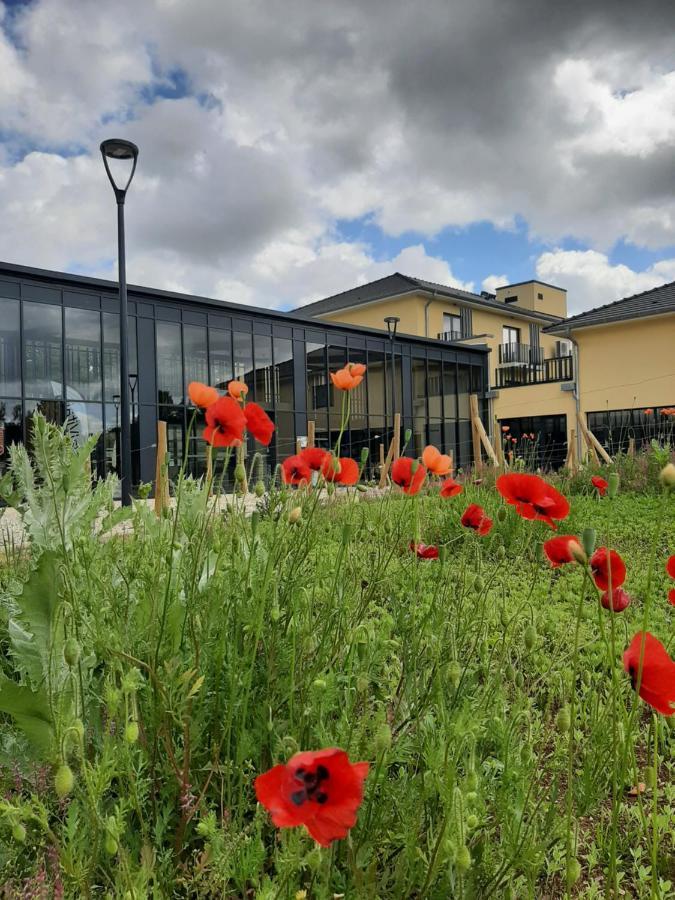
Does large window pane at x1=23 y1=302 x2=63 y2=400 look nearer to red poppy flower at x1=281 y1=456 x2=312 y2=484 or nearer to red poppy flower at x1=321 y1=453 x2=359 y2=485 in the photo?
red poppy flower at x1=281 y1=456 x2=312 y2=484

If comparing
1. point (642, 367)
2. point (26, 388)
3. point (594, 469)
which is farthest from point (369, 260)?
point (594, 469)

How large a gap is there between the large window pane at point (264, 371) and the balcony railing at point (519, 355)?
14.6m

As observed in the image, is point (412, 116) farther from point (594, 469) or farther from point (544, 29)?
point (594, 469)

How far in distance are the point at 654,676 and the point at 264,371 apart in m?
19.0

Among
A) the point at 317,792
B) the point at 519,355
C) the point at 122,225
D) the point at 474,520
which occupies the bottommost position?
the point at 317,792

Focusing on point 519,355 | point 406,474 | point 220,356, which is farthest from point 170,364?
point 519,355

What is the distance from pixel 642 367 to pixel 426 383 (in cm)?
796

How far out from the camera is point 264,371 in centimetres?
1947

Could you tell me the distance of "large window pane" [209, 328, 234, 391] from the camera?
18.0 meters

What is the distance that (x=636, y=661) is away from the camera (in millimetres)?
911

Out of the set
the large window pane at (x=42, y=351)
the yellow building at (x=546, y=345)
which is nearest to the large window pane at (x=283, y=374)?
the yellow building at (x=546, y=345)

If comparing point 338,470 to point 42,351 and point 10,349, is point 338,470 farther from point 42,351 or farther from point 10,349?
point 42,351

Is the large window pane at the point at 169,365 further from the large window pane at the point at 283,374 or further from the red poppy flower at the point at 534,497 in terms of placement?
the red poppy flower at the point at 534,497

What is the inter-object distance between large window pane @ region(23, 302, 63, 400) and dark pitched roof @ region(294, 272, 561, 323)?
15.8 m
